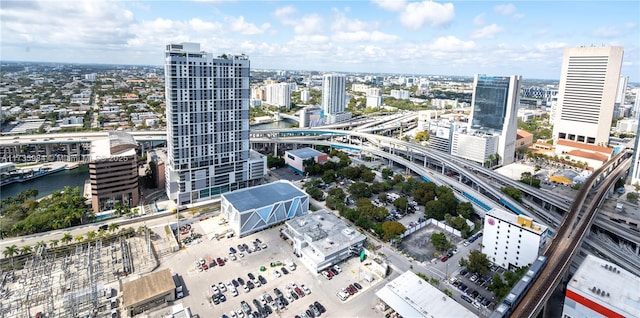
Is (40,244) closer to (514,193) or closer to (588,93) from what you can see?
(514,193)

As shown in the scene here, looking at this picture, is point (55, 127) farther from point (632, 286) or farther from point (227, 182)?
point (632, 286)

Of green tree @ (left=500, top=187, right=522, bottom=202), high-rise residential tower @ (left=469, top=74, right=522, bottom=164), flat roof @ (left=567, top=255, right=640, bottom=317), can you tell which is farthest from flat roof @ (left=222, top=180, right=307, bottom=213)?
high-rise residential tower @ (left=469, top=74, right=522, bottom=164)

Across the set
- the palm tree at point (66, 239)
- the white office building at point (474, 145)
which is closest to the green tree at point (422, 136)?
the white office building at point (474, 145)

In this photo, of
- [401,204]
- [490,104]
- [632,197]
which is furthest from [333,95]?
[632,197]

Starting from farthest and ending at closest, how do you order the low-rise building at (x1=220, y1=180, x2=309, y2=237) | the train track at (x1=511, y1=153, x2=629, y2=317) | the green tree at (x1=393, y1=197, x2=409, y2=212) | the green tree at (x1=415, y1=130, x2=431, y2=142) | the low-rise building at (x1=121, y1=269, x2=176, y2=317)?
1. the green tree at (x1=415, y1=130, x2=431, y2=142)
2. the green tree at (x1=393, y1=197, x2=409, y2=212)
3. the low-rise building at (x1=220, y1=180, x2=309, y2=237)
4. the low-rise building at (x1=121, y1=269, x2=176, y2=317)
5. the train track at (x1=511, y1=153, x2=629, y2=317)

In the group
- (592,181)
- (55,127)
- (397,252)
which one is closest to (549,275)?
(397,252)

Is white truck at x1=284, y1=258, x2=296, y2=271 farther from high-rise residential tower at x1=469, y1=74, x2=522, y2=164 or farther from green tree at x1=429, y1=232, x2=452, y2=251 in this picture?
high-rise residential tower at x1=469, y1=74, x2=522, y2=164
